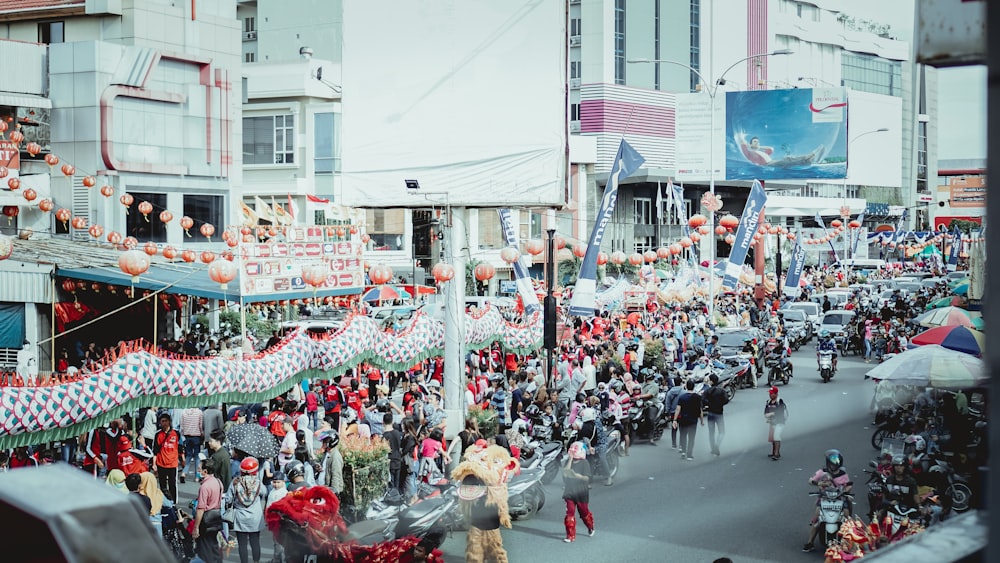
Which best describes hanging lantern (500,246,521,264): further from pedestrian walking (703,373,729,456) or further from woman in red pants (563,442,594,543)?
Result: woman in red pants (563,442,594,543)

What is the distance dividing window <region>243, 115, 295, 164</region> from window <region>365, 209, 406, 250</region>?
4847 millimetres

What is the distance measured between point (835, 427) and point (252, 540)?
46.1ft

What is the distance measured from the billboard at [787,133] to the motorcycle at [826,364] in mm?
18839

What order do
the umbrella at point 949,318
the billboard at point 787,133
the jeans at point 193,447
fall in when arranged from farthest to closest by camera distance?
the billboard at point 787,133 < the umbrella at point 949,318 < the jeans at point 193,447

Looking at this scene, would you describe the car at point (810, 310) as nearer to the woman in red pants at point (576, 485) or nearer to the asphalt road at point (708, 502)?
the asphalt road at point (708, 502)

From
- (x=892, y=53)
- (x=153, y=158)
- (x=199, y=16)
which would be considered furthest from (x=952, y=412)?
(x=892, y=53)

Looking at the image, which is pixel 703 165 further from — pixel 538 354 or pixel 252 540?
pixel 252 540

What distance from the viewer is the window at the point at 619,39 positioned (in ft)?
222

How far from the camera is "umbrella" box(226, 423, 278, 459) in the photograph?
42.5 ft

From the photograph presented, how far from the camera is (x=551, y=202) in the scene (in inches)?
687

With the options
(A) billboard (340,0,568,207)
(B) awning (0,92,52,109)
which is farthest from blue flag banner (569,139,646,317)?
(B) awning (0,92,52,109)

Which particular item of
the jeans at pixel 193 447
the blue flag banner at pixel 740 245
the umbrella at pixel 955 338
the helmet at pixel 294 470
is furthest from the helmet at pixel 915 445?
the blue flag banner at pixel 740 245

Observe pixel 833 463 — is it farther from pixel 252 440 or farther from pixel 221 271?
pixel 221 271

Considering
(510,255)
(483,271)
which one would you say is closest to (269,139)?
(510,255)
